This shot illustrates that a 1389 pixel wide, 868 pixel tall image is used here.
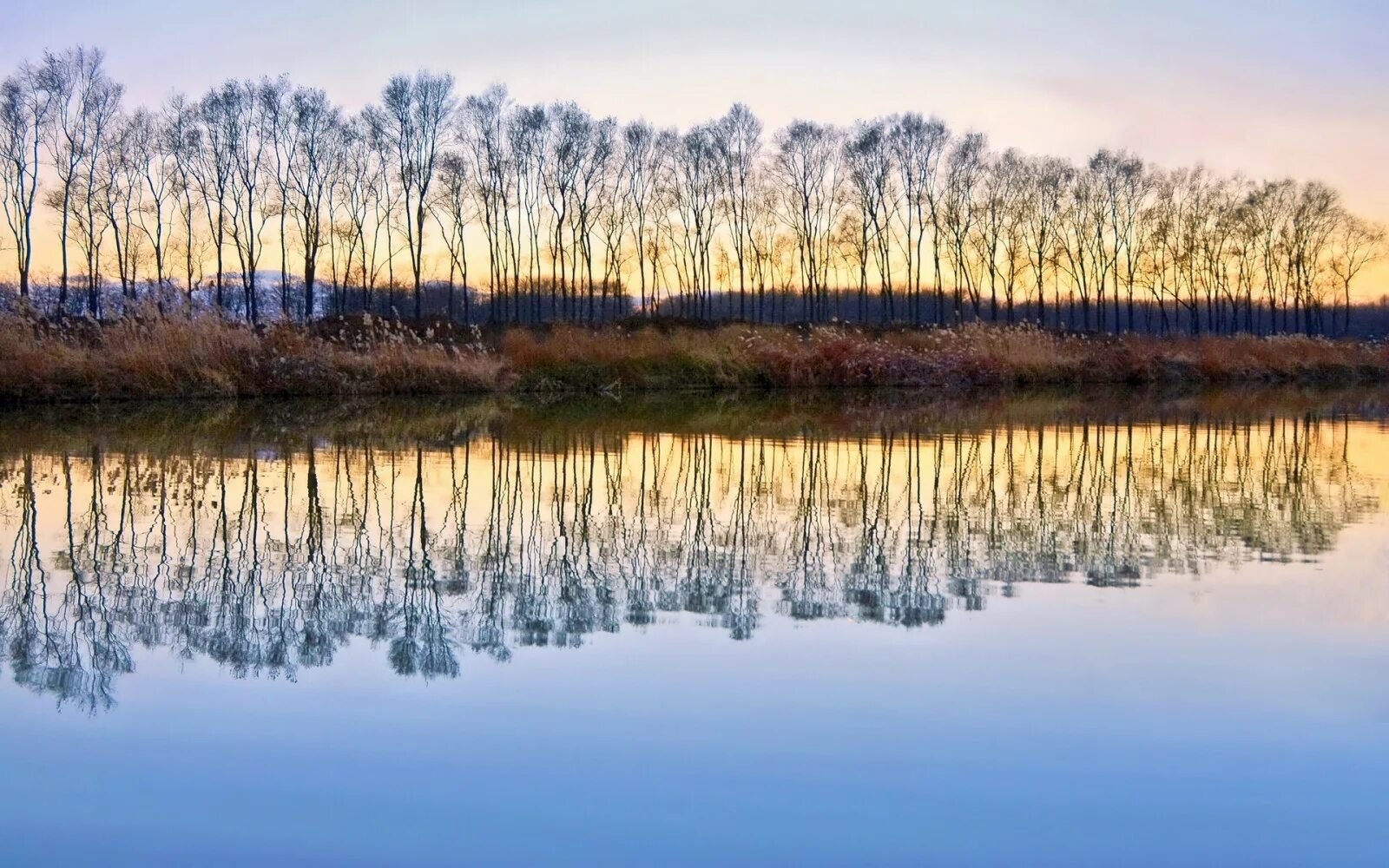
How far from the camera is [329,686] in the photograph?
3.94 metres

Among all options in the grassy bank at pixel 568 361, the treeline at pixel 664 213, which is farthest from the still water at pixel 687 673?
the treeline at pixel 664 213

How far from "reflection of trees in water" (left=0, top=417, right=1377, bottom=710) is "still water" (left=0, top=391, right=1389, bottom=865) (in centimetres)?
4

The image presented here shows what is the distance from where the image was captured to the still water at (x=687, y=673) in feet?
9.58

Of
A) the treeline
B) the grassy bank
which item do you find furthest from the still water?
the treeline

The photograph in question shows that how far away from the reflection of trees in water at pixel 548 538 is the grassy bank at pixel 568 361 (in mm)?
7184

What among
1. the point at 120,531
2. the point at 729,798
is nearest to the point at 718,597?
the point at 729,798

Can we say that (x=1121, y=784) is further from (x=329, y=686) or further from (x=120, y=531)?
(x=120, y=531)

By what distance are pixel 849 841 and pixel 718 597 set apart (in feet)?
8.01

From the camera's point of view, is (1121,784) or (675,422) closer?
(1121,784)

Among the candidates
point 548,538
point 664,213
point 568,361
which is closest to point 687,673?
point 548,538

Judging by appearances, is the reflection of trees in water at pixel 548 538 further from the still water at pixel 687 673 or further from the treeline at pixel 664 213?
the treeline at pixel 664 213

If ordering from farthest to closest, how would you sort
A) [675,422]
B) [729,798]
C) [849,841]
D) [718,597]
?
[675,422], [718,597], [729,798], [849,841]

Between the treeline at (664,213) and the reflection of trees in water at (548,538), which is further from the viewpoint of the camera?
the treeline at (664,213)

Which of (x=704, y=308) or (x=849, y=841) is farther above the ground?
(x=704, y=308)
